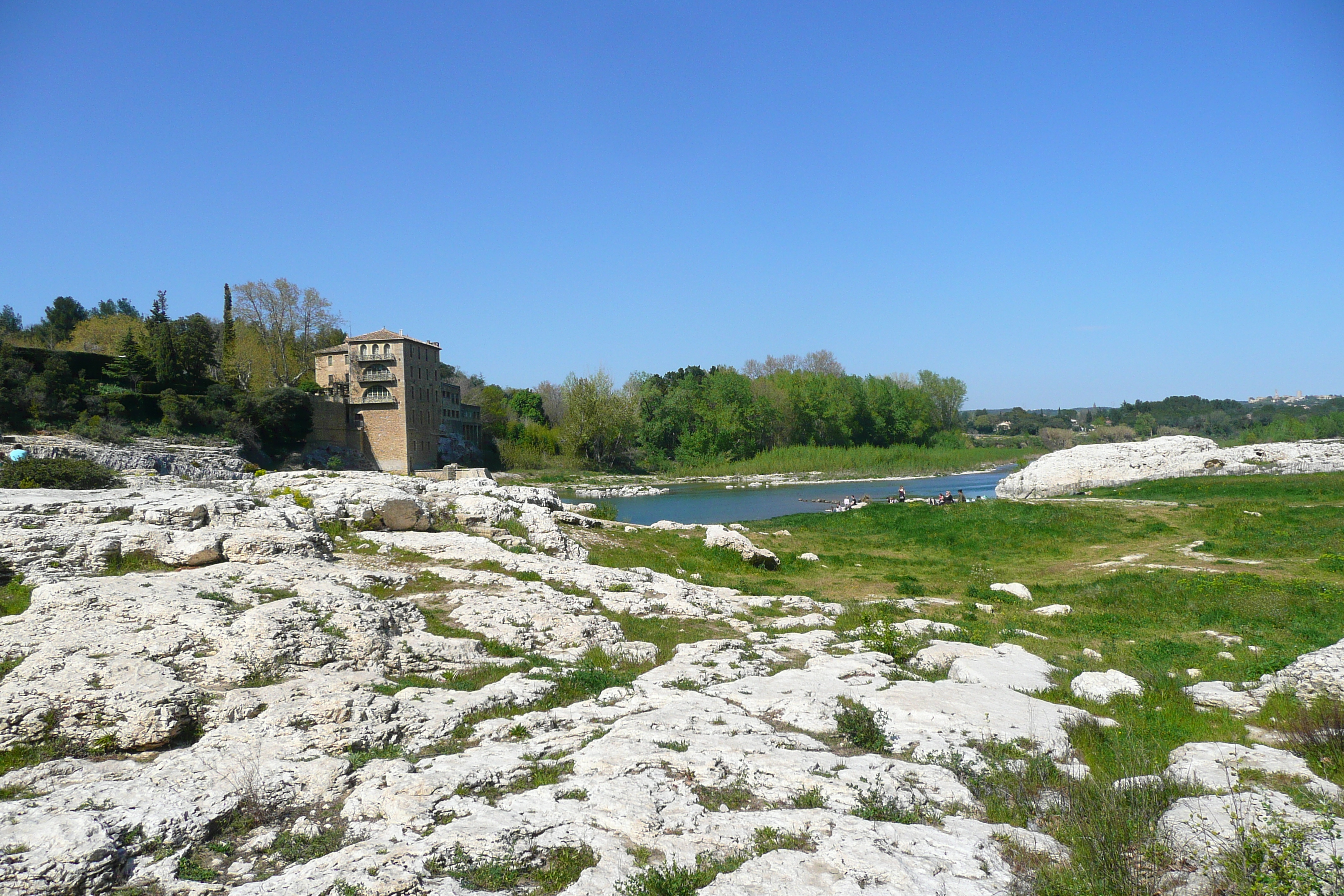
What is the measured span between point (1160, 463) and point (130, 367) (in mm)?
79773

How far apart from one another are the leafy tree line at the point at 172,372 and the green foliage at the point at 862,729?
54614 mm

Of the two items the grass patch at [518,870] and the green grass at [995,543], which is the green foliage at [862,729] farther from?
the green grass at [995,543]

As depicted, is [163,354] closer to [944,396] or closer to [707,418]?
[707,418]

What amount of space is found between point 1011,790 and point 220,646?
9.57 m

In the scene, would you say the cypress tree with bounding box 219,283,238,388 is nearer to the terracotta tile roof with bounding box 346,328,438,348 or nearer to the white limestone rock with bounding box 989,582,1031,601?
the terracotta tile roof with bounding box 346,328,438,348

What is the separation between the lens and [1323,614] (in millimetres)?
14367

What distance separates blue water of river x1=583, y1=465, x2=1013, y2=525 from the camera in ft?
165

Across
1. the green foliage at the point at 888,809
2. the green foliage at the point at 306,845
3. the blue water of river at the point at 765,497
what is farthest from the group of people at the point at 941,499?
the green foliage at the point at 306,845

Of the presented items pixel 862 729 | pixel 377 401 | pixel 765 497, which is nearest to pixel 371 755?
pixel 862 729

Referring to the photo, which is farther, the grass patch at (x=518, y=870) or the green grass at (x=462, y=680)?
the green grass at (x=462, y=680)

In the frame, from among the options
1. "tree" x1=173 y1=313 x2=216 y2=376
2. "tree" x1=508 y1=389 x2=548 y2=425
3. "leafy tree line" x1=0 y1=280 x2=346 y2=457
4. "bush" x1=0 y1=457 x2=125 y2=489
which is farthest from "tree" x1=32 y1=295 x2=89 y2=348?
"bush" x1=0 y1=457 x2=125 y2=489

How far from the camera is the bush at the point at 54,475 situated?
17172 millimetres

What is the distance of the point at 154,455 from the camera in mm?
45281

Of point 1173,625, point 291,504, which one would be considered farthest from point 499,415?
point 1173,625
